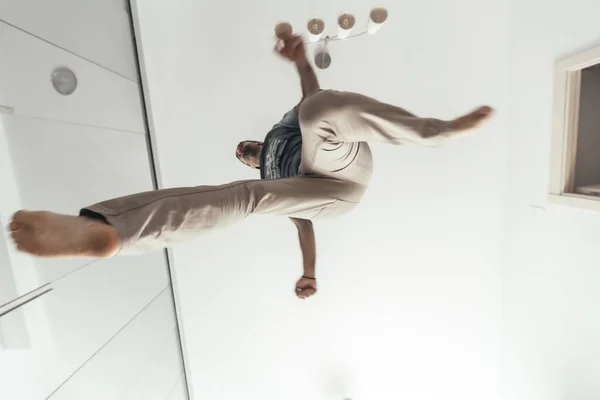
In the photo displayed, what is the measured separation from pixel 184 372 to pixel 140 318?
63cm

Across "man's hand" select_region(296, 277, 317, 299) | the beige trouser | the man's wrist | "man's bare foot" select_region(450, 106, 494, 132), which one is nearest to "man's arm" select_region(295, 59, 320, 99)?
the man's wrist

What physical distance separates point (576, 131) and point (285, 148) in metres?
1.07

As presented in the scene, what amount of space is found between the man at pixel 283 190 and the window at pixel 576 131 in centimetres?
77

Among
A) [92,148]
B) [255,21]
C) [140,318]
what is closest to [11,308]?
[92,148]

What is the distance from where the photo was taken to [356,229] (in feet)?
6.96

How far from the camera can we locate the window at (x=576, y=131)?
1327 millimetres

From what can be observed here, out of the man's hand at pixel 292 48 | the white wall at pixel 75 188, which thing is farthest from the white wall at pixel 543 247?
the white wall at pixel 75 188

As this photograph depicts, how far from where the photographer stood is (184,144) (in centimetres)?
203

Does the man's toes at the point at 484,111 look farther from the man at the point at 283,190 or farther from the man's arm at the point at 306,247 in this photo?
the man's arm at the point at 306,247

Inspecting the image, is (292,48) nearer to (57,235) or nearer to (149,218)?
(149,218)

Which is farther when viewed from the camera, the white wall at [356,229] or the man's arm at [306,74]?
the white wall at [356,229]

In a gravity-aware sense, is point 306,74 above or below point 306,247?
above

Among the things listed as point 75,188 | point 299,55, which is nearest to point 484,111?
point 299,55

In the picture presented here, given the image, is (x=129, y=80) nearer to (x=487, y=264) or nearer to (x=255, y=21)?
(x=255, y=21)
